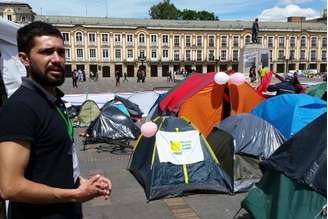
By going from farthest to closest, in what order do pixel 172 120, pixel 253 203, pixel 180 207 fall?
1. pixel 172 120
2. pixel 180 207
3. pixel 253 203

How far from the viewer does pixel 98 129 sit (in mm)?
10789

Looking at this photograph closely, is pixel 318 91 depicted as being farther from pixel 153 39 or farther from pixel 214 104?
pixel 153 39

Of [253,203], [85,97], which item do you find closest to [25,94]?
[253,203]

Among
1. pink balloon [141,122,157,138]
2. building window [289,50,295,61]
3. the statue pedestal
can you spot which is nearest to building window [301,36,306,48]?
building window [289,50,295,61]

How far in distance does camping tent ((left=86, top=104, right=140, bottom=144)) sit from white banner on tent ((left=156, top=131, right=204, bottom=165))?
13.0 feet

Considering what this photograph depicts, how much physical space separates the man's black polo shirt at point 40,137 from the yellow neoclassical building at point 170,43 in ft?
224

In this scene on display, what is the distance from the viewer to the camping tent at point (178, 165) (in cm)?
651

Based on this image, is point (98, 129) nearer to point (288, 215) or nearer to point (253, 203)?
point (253, 203)

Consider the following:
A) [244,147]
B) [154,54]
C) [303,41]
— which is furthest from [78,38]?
[244,147]

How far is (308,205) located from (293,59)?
88.7 metres

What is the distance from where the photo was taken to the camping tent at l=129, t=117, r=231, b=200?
256 inches

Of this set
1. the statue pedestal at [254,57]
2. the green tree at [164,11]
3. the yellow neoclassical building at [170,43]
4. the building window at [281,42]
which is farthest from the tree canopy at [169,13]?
the statue pedestal at [254,57]

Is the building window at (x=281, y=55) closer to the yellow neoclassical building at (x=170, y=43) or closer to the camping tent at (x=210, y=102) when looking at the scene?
the yellow neoclassical building at (x=170, y=43)

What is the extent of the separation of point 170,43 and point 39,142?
77.6 metres
